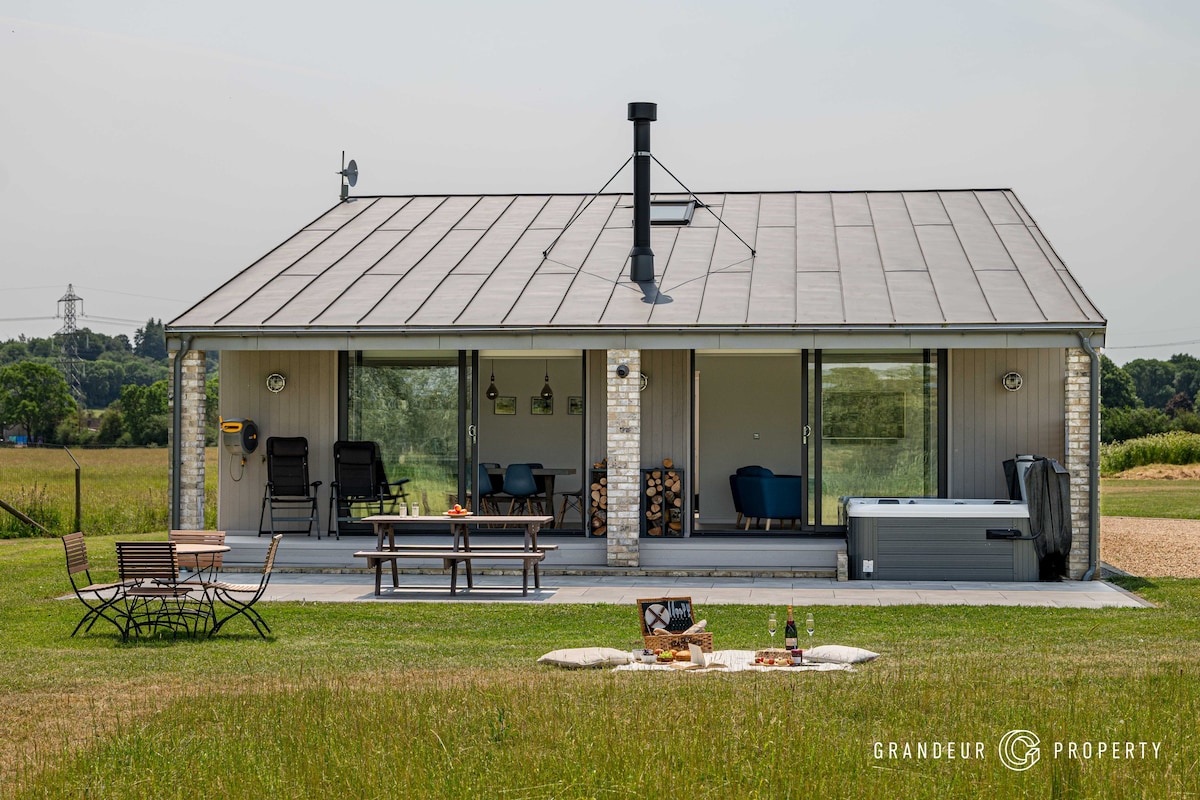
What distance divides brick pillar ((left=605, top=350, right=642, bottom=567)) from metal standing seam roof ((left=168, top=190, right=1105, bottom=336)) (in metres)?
0.53

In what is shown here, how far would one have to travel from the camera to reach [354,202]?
58.7ft

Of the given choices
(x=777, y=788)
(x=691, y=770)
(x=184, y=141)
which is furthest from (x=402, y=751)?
(x=184, y=141)

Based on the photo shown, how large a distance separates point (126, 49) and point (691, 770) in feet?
45.3

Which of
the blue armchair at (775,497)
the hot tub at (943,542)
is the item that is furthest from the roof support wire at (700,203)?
the hot tub at (943,542)

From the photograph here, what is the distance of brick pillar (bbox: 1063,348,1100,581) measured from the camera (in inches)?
476

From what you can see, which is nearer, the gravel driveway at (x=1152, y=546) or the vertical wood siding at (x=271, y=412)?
the gravel driveway at (x=1152, y=546)

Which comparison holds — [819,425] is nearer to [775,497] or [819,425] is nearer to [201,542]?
[775,497]

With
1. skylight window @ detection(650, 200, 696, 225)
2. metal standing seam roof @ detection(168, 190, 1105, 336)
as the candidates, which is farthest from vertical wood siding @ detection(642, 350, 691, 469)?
skylight window @ detection(650, 200, 696, 225)

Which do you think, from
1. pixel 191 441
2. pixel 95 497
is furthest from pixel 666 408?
pixel 95 497

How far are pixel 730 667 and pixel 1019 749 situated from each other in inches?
95.3

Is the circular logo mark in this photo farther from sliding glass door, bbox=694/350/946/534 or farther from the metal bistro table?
sliding glass door, bbox=694/350/946/534

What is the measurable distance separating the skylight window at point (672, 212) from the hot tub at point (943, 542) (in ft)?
17.5

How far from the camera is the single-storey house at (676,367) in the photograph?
41.6 ft

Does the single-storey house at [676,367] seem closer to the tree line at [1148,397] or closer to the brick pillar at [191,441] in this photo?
the brick pillar at [191,441]
